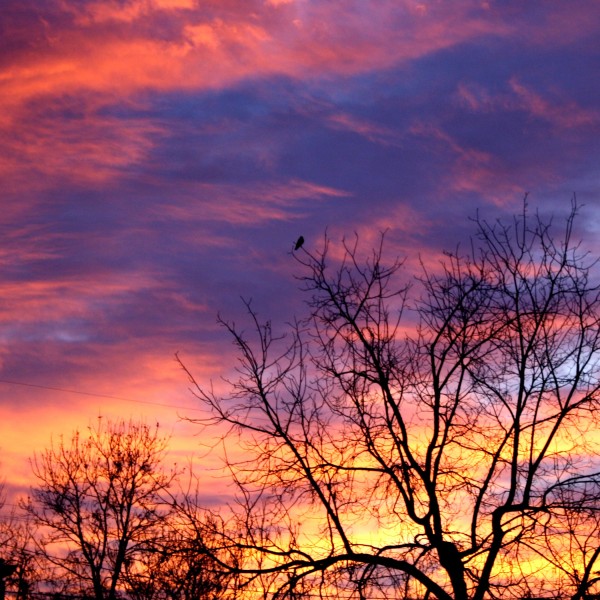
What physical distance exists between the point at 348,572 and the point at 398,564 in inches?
25.3

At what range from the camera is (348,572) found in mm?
12703

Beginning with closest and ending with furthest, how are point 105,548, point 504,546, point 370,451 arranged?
point 504,546
point 370,451
point 105,548

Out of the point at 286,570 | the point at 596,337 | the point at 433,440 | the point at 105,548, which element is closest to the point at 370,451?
the point at 433,440

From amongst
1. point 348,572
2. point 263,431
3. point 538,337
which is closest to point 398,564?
point 348,572

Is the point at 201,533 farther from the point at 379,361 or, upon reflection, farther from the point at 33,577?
the point at 33,577

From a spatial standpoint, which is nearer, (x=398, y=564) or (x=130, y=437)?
(x=398, y=564)

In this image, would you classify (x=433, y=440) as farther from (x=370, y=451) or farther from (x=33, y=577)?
(x=33, y=577)

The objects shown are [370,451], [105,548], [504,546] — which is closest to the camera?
[504,546]

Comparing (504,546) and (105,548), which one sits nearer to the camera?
(504,546)

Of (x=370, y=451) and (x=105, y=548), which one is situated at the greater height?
(x=105, y=548)

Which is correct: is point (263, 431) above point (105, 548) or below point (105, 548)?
below

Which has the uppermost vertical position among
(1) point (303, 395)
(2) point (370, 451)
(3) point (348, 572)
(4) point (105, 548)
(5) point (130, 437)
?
(5) point (130, 437)

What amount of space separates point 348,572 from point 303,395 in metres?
2.43

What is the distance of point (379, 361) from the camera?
1361 cm
